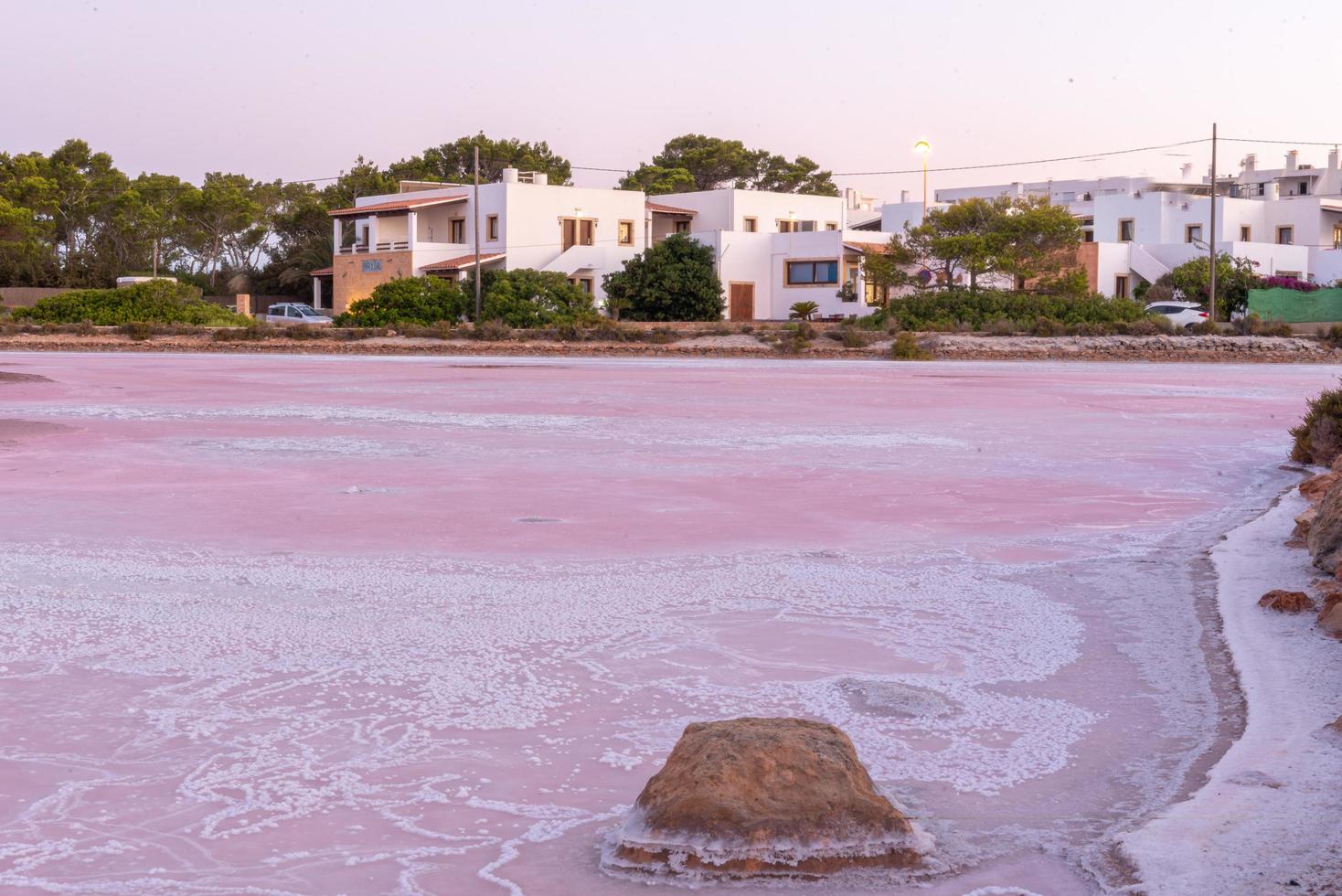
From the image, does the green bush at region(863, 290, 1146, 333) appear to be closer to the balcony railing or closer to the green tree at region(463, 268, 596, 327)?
the green tree at region(463, 268, 596, 327)

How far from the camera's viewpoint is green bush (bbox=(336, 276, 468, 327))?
48.7m

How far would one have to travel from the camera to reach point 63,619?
5.96 meters

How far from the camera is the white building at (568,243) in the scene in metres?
59.2

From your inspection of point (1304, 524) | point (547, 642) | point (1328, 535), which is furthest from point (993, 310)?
point (547, 642)

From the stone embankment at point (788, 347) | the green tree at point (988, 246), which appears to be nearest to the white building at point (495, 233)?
the green tree at point (988, 246)

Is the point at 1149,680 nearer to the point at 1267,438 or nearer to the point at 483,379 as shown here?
the point at 1267,438

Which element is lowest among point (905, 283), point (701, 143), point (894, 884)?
point (894, 884)

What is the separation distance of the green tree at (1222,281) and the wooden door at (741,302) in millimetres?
17416

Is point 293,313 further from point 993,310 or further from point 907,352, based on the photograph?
point 907,352

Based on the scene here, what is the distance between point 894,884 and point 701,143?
8791cm

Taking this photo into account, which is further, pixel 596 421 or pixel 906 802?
pixel 596 421

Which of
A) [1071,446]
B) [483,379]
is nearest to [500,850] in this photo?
[1071,446]

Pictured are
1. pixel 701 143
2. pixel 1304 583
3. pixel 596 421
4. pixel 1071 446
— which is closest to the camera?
pixel 1304 583

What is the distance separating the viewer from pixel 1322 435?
11.4 m
